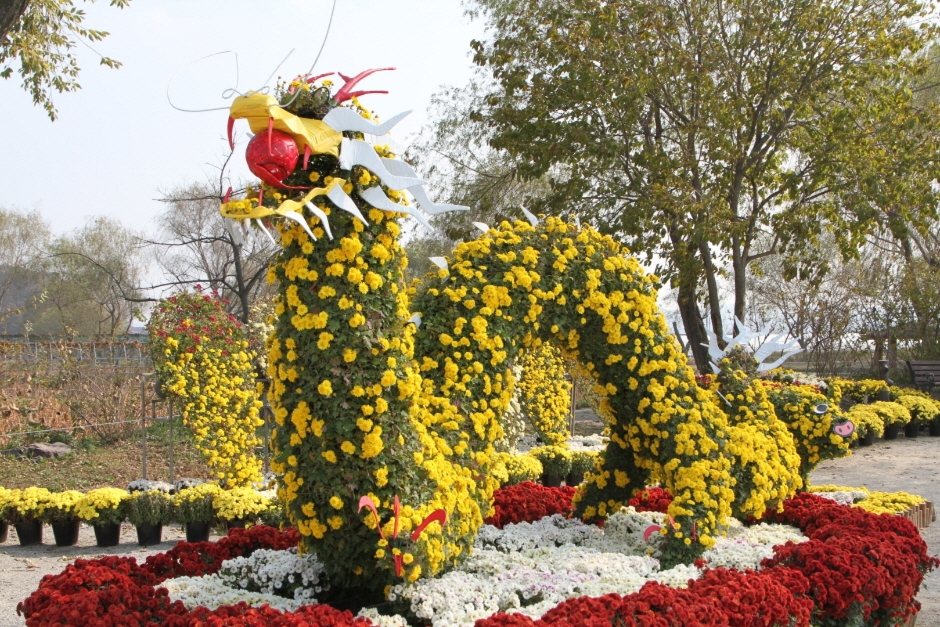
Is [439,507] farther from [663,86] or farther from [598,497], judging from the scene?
[663,86]

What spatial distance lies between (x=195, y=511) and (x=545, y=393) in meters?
5.39

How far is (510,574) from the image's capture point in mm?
4164

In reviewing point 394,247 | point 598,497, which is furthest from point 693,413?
point 394,247

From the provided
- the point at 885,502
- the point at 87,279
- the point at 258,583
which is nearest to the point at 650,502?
the point at 885,502

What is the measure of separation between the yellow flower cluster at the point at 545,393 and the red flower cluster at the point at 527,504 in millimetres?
4798

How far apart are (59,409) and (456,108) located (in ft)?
30.0

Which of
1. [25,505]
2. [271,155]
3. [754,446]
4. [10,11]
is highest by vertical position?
[10,11]

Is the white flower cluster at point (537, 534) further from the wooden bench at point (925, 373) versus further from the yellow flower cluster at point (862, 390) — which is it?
the wooden bench at point (925, 373)

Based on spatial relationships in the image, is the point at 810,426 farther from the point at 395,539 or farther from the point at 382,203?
the point at 382,203

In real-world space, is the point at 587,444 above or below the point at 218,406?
below

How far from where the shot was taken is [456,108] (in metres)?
16.8

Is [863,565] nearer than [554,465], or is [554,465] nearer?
[863,565]

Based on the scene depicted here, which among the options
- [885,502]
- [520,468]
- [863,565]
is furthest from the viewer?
[520,468]

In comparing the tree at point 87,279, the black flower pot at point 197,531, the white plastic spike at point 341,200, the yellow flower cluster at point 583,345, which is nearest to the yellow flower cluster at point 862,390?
the yellow flower cluster at point 583,345
